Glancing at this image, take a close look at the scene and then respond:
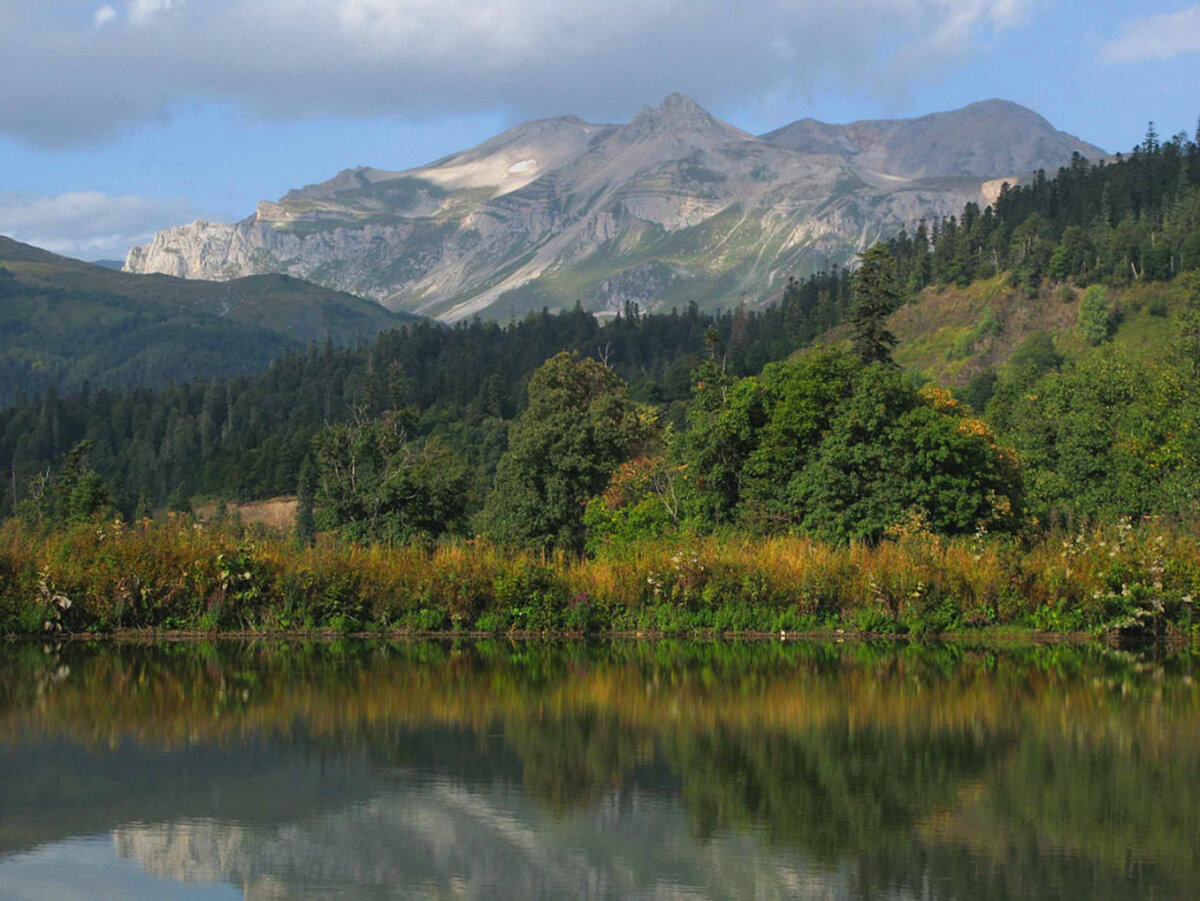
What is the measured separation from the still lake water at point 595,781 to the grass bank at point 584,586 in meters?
5.09

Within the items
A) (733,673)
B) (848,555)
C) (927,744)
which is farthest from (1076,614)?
(927,744)

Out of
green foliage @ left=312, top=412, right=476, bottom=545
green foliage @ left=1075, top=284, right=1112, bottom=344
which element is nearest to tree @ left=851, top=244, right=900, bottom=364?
green foliage @ left=312, top=412, right=476, bottom=545

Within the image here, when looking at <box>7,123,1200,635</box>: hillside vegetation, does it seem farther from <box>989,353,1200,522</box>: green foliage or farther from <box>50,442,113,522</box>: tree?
<box>50,442,113,522</box>: tree

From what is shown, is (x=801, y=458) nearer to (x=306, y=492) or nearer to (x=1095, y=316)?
(x=1095, y=316)

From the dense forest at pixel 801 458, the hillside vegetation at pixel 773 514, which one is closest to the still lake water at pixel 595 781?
the hillside vegetation at pixel 773 514

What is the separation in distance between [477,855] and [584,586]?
70.9ft

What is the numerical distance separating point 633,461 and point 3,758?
39916 mm

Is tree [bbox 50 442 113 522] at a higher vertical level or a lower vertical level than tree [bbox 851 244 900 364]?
lower

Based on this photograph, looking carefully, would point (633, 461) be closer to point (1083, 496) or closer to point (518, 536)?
point (518, 536)

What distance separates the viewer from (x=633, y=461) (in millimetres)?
56594

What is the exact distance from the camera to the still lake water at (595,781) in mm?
13164

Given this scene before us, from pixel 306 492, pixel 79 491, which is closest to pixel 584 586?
pixel 79 491

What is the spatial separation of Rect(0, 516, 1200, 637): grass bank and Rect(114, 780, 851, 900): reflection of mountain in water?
1849 centimetres

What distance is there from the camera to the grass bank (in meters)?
32.9
